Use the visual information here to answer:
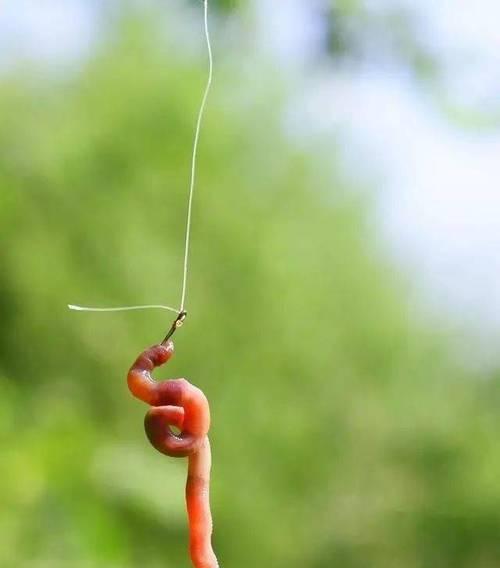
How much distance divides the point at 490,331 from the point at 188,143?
817 mm

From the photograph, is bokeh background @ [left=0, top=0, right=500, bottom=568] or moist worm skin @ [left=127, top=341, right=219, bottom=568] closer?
moist worm skin @ [left=127, top=341, right=219, bottom=568]

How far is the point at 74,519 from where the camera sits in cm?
119

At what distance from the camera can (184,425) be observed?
0.39 metres

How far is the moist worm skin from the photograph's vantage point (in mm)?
383

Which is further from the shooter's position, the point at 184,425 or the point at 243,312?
the point at 243,312

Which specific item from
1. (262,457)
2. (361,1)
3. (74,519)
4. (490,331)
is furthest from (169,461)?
(361,1)

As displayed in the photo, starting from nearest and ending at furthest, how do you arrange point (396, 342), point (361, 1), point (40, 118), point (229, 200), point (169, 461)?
1. point (361, 1)
2. point (169, 461)
3. point (40, 118)
4. point (229, 200)
5. point (396, 342)

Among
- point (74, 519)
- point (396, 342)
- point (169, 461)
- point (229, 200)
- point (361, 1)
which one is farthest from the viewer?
point (396, 342)

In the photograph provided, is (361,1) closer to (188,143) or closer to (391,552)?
(188,143)

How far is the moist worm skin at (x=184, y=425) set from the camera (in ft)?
1.26

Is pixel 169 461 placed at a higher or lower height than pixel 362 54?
lower

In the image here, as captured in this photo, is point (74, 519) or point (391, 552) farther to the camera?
point (391, 552)

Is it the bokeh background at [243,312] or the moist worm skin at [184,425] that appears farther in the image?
the bokeh background at [243,312]

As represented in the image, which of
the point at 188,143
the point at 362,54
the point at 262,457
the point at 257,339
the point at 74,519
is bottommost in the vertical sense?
the point at 262,457
